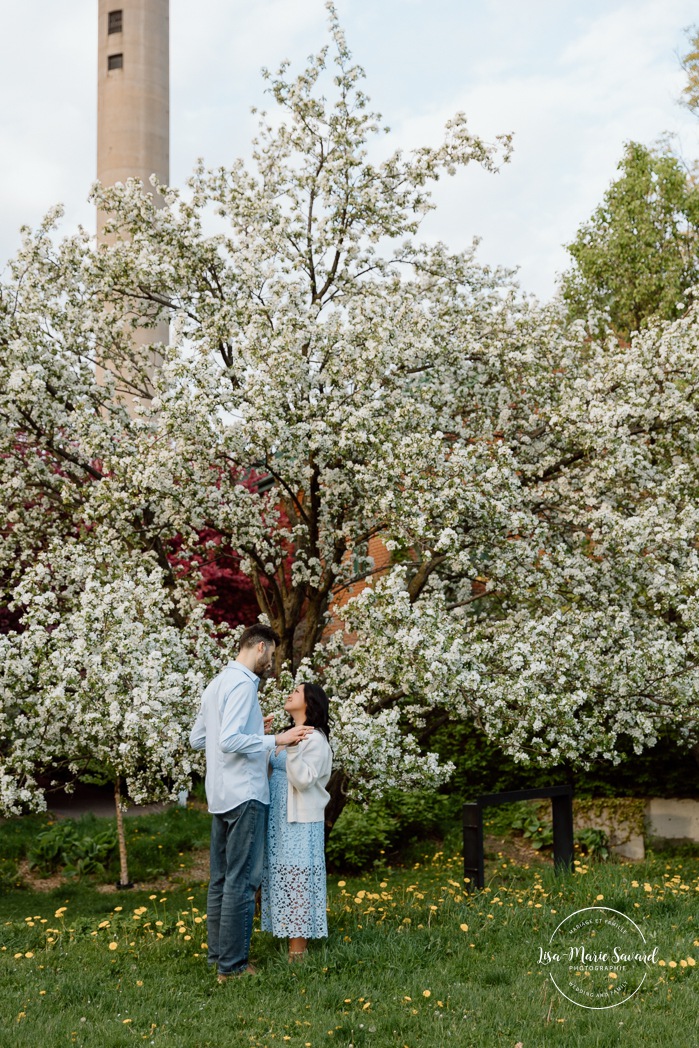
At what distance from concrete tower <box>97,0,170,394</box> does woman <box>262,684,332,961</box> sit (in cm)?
1717

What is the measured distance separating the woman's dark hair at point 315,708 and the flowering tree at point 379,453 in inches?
58.1

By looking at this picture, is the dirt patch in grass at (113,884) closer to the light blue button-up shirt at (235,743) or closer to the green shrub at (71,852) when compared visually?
the green shrub at (71,852)

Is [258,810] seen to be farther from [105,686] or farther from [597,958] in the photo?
[597,958]

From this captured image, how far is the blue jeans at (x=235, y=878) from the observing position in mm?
6090

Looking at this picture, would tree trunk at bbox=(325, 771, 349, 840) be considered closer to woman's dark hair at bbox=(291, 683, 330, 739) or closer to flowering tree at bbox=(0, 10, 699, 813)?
flowering tree at bbox=(0, 10, 699, 813)

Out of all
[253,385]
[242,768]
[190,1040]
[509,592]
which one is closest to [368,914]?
[242,768]

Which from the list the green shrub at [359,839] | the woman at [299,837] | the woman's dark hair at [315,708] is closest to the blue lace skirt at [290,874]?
the woman at [299,837]

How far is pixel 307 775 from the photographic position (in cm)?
636

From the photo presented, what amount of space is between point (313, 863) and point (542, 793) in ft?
10.8

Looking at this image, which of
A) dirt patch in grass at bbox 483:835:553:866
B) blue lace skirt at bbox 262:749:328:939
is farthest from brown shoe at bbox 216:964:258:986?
dirt patch in grass at bbox 483:835:553:866

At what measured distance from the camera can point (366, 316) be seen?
31.0ft

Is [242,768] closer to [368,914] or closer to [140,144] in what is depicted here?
[368,914]

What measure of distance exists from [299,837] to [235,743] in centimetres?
87

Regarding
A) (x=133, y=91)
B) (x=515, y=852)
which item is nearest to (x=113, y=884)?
(x=515, y=852)
